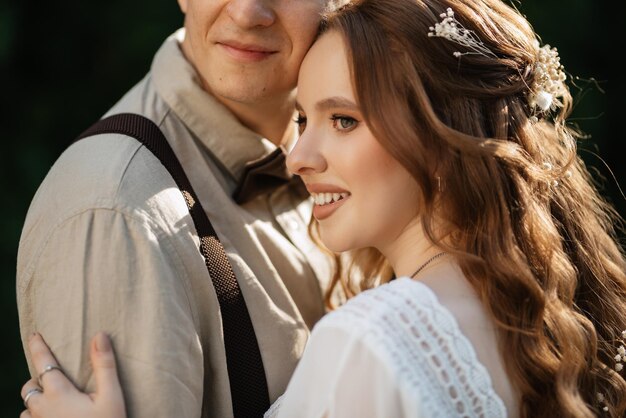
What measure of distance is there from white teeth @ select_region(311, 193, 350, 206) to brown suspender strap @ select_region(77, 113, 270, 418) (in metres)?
0.28

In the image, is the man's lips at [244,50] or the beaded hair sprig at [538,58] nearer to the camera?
the beaded hair sprig at [538,58]

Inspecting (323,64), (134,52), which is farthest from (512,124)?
(134,52)

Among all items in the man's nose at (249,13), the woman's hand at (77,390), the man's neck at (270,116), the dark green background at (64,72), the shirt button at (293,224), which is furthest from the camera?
the dark green background at (64,72)

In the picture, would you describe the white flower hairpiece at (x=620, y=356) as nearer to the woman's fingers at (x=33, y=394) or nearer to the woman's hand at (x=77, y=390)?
the woman's hand at (x=77, y=390)

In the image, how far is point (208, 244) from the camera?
7.51 feet

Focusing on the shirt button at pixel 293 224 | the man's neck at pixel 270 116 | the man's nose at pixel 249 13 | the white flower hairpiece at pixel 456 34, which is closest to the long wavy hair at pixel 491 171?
the white flower hairpiece at pixel 456 34

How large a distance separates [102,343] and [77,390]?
138 mm

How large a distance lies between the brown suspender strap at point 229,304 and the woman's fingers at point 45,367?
0.42 metres

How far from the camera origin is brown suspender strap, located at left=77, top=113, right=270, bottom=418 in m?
2.27

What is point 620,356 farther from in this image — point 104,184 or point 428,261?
point 104,184

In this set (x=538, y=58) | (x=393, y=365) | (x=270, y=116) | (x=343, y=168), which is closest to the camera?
(x=393, y=365)

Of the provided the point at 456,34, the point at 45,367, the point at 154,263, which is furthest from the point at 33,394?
the point at 456,34

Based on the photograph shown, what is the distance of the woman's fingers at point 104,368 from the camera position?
1992 millimetres

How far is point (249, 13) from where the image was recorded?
2453 millimetres
